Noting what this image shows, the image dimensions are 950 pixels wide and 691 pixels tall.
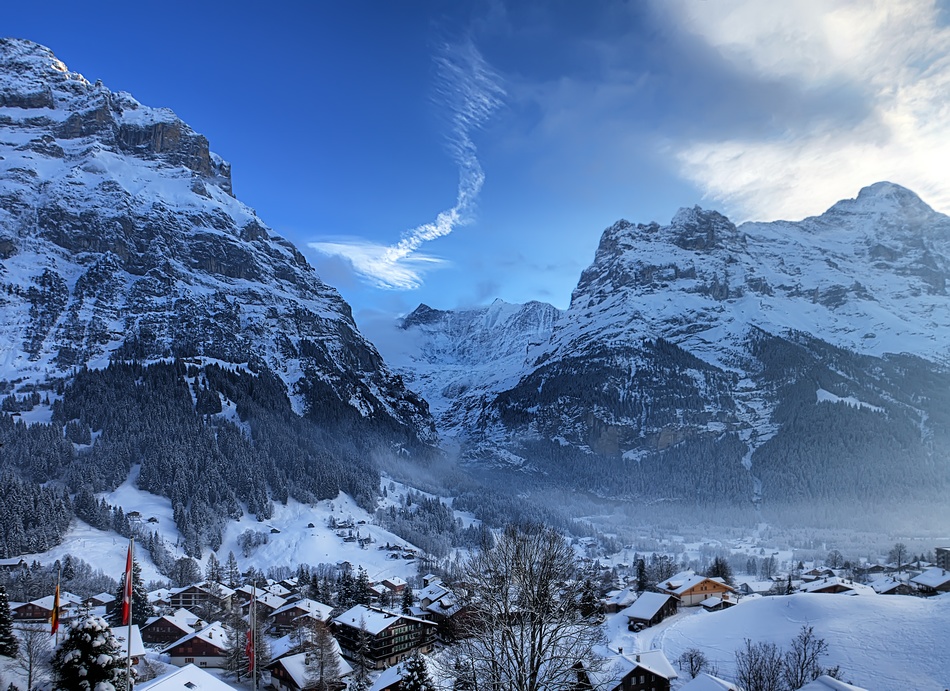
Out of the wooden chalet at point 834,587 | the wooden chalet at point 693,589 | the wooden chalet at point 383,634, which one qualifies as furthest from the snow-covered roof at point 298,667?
the wooden chalet at point 834,587

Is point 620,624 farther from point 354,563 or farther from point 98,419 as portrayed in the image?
point 98,419

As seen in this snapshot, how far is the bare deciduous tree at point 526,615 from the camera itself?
15359 millimetres

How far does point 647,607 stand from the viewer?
206 feet

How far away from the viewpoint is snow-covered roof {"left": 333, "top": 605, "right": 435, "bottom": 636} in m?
60.0

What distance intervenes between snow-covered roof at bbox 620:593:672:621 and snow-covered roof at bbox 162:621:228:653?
124 feet

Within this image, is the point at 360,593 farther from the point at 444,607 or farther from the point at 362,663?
the point at 362,663

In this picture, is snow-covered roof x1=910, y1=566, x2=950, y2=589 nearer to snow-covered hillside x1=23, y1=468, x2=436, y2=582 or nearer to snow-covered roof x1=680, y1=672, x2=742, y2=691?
snow-covered roof x1=680, y1=672, x2=742, y2=691

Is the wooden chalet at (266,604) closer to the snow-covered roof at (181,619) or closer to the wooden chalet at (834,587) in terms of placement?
the snow-covered roof at (181,619)

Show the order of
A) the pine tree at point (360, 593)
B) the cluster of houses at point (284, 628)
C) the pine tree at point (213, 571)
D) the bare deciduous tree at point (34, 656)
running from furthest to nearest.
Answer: the pine tree at point (213, 571)
the pine tree at point (360, 593)
the cluster of houses at point (284, 628)
the bare deciduous tree at point (34, 656)

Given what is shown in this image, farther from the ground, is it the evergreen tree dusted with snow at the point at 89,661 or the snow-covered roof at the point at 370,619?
the evergreen tree dusted with snow at the point at 89,661

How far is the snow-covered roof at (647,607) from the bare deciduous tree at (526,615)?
49561 millimetres

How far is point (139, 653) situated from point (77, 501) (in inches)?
3298

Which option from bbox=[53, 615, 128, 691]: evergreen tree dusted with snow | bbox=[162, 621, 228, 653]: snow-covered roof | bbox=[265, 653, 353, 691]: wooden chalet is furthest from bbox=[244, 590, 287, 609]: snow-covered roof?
bbox=[53, 615, 128, 691]: evergreen tree dusted with snow

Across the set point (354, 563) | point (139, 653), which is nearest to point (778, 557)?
point (354, 563)
